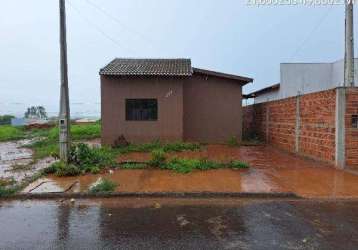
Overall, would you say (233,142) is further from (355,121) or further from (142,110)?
(355,121)

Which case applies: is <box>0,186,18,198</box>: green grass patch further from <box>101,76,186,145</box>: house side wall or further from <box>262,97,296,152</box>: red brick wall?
<box>262,97,296,152</box>: red brick wall

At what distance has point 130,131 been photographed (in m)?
18.2

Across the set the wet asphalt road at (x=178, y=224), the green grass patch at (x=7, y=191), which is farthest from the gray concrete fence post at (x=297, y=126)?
the green grass patch at (x=7, y=191)

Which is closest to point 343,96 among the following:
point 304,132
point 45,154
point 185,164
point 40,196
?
point 304,132

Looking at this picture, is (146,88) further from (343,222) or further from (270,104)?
(343,222)

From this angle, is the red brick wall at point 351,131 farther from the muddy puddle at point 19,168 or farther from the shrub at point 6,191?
the muddy puddle at point 19,168

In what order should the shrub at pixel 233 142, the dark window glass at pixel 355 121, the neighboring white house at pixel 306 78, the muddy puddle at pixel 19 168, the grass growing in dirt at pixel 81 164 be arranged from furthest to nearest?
the neighboring white house at pixel 306 78 < the shrub at pixel 233 142 < the dark window glass at pixel 355 121 < the muddy puddle at pixel 19 168 < the grass growing in dirt at pixel 81 164

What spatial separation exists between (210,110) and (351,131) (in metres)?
9.63

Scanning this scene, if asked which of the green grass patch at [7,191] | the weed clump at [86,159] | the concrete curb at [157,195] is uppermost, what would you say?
the weed clump at [86,159]

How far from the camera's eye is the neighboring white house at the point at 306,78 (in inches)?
1138

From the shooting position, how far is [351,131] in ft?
36.8

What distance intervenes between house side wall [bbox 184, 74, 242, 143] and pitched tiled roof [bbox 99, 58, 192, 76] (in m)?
1.39

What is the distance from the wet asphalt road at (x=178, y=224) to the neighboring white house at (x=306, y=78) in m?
22.2

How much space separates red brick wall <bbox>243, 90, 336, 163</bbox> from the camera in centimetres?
1195
